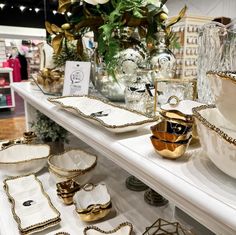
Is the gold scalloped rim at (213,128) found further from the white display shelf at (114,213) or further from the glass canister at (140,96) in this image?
the white display shelf at (114,213)

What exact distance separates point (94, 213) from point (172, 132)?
446mm

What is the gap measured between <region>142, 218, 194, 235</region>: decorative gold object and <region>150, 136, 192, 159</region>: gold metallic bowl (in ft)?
1.08

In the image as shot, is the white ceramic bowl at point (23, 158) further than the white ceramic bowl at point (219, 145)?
Yes

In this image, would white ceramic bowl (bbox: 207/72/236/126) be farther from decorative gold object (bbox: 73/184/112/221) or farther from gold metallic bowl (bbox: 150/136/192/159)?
decorative gold object (bbox: 73/184/112/221)

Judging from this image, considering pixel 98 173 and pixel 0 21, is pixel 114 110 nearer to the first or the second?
pixel 98 173

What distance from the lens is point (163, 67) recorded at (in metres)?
0.89

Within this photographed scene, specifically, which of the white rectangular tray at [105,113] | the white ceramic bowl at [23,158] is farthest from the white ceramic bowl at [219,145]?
the white ceramic bowl at [23,158]

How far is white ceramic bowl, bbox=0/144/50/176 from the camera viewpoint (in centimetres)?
106

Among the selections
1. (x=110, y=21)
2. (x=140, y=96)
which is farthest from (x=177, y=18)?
(x=140, y=96)

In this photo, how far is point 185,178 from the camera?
384 millimetres

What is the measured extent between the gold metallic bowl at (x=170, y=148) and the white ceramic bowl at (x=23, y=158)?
0.76 metres

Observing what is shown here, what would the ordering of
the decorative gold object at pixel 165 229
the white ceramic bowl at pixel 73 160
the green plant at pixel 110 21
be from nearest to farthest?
the decorative gold object at pixel 165 229 < the green plant at pixel 110 21 < the white ceramic bowl at pixel 73 160

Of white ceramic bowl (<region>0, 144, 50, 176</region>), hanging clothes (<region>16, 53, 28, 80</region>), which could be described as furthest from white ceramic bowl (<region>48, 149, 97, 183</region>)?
hanging clothes (<region>16, 53, 28, 80</region>)

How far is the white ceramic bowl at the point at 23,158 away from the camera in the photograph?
1064mm
